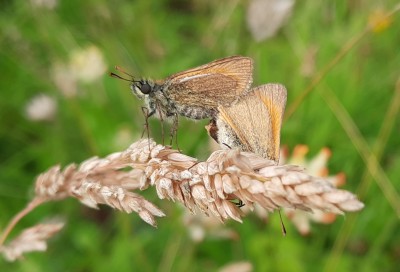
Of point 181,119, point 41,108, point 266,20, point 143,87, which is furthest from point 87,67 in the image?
point 143,87

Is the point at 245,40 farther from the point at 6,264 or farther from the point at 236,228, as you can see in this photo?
the point at 6,264

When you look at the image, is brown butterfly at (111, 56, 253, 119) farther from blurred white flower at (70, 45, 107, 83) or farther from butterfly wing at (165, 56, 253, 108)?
blurred white flower at (70, 45, 107, 83)

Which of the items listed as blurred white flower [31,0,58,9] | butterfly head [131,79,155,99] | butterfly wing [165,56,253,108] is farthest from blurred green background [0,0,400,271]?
butterfly head [131,79,155,99]

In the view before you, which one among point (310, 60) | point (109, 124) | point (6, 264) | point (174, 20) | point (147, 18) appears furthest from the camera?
point (174, 20)

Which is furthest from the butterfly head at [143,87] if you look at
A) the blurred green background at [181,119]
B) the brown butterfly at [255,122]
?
the blurred green background at [181,119]

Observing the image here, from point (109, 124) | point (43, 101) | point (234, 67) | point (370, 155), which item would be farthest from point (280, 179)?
point (43, 101)

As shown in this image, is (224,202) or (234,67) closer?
(224,202)
